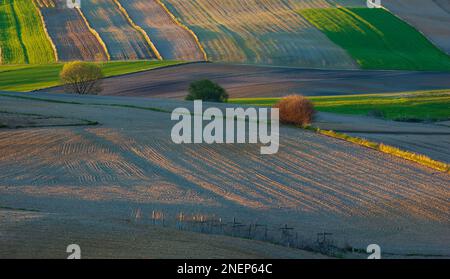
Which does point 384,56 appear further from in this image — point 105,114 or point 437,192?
point 437,192

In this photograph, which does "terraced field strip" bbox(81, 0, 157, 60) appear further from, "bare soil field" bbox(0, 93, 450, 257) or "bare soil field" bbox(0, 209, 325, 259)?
"bare soil field" bbox(0, 209, 325, 259)

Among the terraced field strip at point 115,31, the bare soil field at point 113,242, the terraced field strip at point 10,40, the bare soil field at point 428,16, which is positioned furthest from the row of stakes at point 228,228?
the bare soil field at point 428,16

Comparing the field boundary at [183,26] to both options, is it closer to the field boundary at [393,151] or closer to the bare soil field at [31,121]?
the bare soil field at [31,121]

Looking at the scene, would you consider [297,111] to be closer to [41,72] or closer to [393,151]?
[393,151]

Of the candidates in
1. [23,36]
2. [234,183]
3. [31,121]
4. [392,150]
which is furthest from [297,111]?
[23,36]

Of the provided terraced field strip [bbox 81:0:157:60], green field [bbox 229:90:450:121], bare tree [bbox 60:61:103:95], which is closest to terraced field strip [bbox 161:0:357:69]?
terraced field strip [bbox 81:0:157:60]

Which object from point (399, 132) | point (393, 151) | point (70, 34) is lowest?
point (393, 151)
